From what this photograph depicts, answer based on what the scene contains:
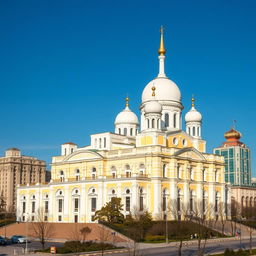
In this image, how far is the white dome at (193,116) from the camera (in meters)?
94.6

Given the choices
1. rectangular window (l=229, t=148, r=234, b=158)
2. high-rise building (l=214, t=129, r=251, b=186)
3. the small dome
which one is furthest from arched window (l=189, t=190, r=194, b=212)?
the small dome

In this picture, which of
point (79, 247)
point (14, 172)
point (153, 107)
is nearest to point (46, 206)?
point (153, 107)

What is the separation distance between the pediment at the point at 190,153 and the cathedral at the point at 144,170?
0.58ft

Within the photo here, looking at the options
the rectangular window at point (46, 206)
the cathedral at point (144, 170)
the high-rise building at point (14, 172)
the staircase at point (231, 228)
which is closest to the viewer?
the staircase at point (231, 228)

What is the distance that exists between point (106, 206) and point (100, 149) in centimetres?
1896

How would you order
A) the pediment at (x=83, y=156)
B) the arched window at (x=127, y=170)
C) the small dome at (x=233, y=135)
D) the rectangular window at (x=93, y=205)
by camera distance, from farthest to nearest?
the small dome at (x=233, y=135), the pediment at (x=83, y=156), the arched window at (x=127, y=170), the rectangular window at (x=93, y=205)

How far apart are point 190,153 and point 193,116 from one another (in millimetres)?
8355

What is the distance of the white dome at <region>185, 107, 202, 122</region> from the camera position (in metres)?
94.6

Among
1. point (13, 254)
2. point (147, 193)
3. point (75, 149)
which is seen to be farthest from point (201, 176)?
point (13, 254)

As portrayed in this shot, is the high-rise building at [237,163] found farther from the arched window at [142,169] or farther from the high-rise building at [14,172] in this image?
the arched window at [142,169]

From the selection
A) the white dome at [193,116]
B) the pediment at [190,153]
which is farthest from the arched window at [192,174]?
the white dome at [193,116]

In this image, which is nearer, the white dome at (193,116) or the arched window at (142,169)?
the arched window at (142,169)

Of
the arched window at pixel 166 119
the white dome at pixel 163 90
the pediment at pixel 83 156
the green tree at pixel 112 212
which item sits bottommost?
the green tree at pixel 112 212

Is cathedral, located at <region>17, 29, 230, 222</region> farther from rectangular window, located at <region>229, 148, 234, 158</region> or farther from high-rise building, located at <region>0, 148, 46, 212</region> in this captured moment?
rectangular window, located at <region>229, 148, 234, 158</region>
